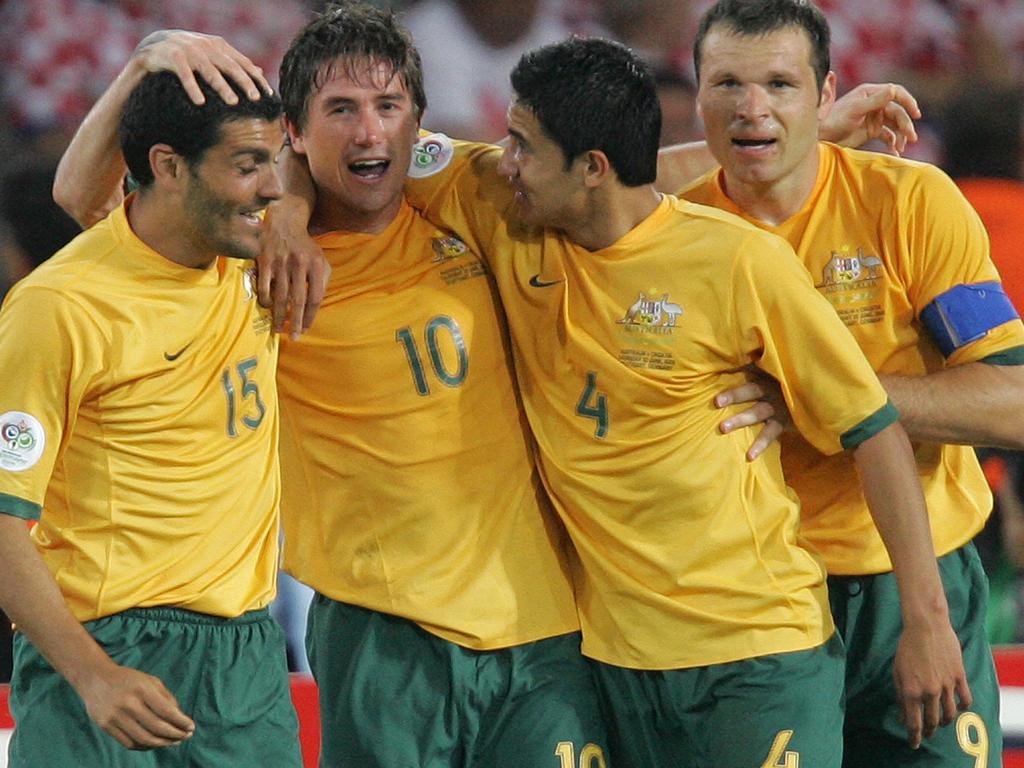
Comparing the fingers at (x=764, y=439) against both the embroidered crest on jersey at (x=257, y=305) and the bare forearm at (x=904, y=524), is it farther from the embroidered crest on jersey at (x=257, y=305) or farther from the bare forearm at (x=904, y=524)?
the embroidered crest on jersey at (x=257, y=305)

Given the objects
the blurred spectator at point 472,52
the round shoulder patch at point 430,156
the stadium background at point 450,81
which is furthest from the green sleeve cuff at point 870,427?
the blurred spectator at point 472,52

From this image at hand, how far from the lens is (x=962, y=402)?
3281 mm

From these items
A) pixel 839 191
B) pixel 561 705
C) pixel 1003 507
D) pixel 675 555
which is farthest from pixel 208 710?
Answer: pixel 1003 507

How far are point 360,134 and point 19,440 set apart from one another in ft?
2.97

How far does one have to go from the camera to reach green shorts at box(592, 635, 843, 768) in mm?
3098

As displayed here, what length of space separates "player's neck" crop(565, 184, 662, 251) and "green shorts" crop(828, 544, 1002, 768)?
2.82ft

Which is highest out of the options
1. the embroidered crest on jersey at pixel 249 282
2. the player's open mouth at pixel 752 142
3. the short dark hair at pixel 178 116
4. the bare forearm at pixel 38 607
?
the short dark hair at pixel 178 116

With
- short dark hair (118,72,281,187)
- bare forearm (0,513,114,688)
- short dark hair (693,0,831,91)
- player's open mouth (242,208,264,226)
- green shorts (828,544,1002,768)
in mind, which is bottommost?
green shorts (828,544,1002,768)

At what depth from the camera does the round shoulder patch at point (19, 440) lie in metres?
Result: 2.85

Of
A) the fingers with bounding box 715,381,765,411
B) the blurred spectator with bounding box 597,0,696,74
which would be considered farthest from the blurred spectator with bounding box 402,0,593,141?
the fingers with bounding box 715,381,765,411

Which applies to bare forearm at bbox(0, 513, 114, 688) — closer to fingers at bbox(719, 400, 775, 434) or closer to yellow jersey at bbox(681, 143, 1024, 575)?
fingers at bbox(719, 400, 775, 434)

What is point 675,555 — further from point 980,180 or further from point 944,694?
point 980,180

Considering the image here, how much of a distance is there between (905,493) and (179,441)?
1361 mm

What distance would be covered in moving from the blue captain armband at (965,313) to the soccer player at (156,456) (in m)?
1.33
